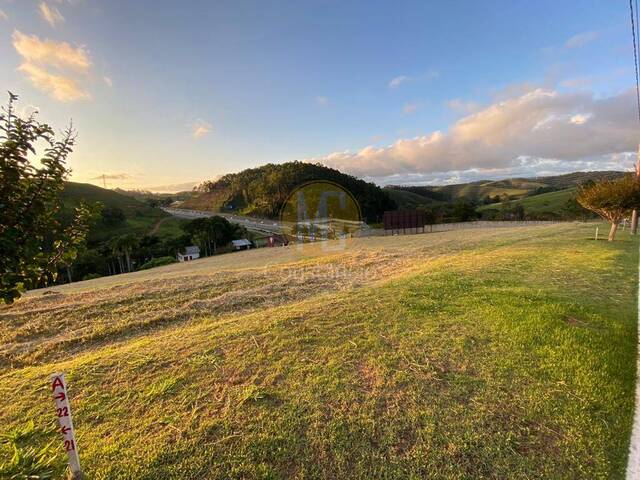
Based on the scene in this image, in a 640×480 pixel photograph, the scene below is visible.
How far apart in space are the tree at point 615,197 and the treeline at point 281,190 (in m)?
54.4

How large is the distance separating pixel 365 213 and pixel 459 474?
72.0 meters

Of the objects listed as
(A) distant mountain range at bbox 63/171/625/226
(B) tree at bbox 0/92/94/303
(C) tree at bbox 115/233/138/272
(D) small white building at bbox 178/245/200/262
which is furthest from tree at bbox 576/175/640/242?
(C) tree at bbox 115/233/138/272

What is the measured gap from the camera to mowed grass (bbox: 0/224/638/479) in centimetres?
271

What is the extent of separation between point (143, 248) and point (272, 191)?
145 feet

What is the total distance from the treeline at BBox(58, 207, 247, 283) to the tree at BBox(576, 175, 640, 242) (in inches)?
1765

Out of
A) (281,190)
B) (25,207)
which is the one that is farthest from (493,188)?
(25,207)

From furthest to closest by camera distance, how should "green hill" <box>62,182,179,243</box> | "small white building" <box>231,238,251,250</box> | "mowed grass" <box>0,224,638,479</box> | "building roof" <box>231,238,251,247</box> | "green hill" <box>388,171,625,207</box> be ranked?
"green hill" <box>388,171,625,207</box> → "green hill" <box>62,182,179,243</box> → "building roof" <box>231,238,251,247</box> → "small white building" <box>231,238,251,250</box> → "mowed grass" <box>0,224,638,479</box>

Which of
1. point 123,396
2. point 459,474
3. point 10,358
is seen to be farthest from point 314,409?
point 10,358

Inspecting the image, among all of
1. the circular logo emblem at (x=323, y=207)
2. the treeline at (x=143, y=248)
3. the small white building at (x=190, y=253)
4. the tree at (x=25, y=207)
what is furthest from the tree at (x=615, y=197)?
the small white building at (x=190, y=253)

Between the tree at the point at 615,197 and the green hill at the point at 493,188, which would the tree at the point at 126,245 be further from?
the green hill at the point at 493,188

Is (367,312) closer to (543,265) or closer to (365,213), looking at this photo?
(543,265)

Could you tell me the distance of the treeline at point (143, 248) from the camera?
4909cm

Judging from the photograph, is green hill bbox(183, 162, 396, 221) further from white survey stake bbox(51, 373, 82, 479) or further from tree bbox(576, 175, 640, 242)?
white survey stake bbox(51, 373, 82, 479)

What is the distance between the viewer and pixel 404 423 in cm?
310
